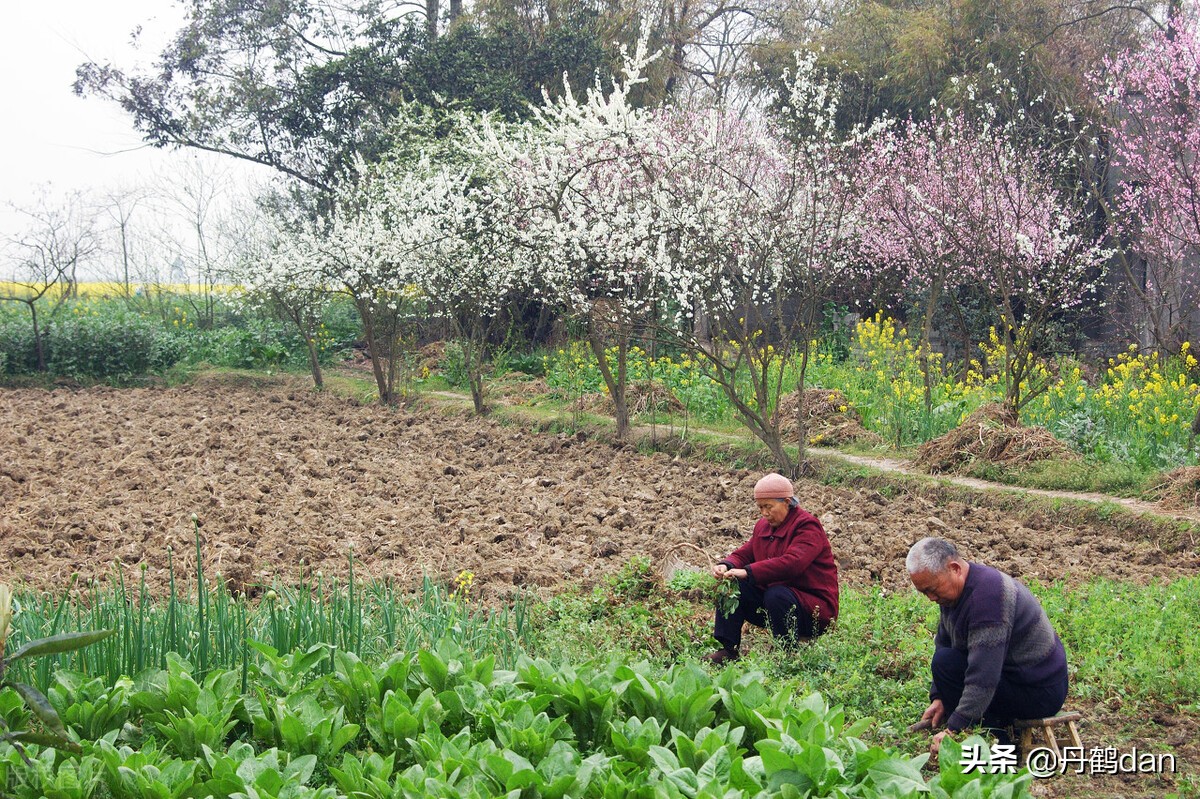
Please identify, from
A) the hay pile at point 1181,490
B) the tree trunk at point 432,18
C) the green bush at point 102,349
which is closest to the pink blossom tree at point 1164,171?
the hay pile at point 1181,490

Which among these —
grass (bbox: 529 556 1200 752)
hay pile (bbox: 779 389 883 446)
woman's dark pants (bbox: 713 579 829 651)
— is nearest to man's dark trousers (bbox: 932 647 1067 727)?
grass (bbox: 529 556 1200 752)

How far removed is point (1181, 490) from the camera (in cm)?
759

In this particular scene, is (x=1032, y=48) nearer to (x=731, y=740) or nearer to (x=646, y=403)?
(x=646, y=403)

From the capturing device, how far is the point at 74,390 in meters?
17.1

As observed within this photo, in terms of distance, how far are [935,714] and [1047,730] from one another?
0.39 meters

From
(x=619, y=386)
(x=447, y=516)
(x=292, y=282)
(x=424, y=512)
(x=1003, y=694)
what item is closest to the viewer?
(x=1003, y=694)

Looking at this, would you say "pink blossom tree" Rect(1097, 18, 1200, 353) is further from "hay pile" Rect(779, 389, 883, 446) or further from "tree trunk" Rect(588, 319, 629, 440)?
"tree trunk" Rect(588, 319, 629, 440)

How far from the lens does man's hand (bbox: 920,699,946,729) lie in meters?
4.04

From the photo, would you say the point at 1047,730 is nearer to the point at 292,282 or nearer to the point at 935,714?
→ the point at 935,714

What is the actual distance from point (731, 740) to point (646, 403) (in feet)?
31.2

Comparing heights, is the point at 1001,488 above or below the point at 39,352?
below

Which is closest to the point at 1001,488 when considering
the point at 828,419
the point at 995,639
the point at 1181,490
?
the point at 1181,490

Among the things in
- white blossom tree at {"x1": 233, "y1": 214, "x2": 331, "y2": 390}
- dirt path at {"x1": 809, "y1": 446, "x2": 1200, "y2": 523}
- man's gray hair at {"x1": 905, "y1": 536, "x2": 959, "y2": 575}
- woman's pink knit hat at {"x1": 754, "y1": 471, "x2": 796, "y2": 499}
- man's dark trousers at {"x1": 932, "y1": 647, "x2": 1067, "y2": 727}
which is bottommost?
man's dark trousers at {"x1": 932, "y1": 647, "x2": 1067, "y2": 727}

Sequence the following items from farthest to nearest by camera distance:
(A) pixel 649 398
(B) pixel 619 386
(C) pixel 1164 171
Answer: (A) pixel 649 398, (B) pixel 619 386, (C) pixel 1164 171
